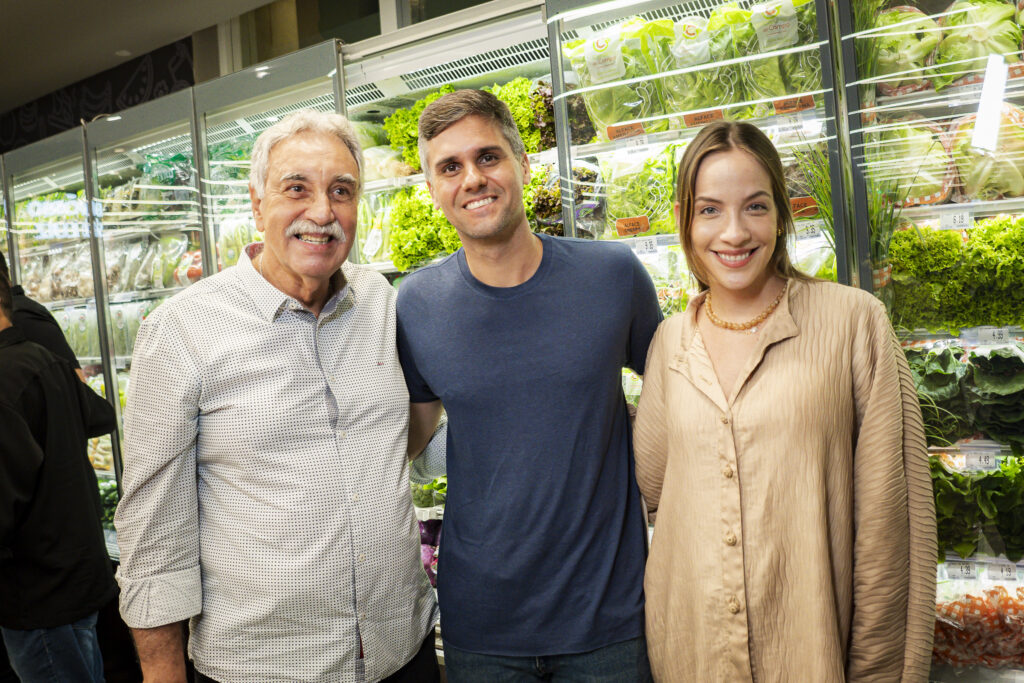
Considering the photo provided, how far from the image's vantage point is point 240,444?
1.68m

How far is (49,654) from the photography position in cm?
291

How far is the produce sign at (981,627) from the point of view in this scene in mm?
2270

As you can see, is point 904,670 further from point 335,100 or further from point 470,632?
point 335,100

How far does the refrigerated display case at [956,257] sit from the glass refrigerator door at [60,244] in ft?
15.6

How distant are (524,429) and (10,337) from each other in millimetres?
2311

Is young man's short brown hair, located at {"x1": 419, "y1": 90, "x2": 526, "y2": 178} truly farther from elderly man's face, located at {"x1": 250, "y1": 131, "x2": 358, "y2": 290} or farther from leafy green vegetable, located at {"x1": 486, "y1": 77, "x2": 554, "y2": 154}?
leafy green vegetable, located at {"x1": 486, "y1": 77, "x2": 554, "y2": 154}

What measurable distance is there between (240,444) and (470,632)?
29.2 inches

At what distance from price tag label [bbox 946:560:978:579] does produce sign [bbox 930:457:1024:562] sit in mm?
36

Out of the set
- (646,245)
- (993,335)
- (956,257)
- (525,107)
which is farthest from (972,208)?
(525,107)

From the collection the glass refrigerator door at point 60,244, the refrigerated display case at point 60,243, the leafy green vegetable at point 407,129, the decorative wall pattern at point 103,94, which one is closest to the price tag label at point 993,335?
the leafy green vegetable at point 407,129

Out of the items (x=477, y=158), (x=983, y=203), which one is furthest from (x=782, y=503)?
(x=983, y=203)

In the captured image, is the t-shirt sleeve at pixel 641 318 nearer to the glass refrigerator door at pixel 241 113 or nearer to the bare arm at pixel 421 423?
the bare arm at pixel 421 423

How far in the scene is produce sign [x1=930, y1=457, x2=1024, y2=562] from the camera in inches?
89.7

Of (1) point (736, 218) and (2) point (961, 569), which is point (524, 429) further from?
(2) point (961, 569)
